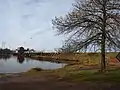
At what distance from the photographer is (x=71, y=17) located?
3183 centimetres

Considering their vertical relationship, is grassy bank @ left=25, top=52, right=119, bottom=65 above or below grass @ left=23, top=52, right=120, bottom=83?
above

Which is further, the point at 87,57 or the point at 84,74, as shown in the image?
the point at 87,57

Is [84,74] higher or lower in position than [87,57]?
lower

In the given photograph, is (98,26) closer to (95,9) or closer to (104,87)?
(95,9)

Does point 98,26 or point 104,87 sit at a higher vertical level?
point 98,26

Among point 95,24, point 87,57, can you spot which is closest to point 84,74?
point 95,24

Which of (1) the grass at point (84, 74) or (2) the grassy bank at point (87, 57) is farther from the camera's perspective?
(2) the grassy bank at point (87, 57)

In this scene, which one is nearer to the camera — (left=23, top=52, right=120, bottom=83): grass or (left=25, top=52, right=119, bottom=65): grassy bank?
(left=23, top=52, right=120, bottom=83): grass

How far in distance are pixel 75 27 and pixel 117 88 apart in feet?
37.0

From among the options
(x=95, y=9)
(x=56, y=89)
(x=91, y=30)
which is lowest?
(x=56, y=89)

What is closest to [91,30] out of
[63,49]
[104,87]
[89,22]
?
[89,22]

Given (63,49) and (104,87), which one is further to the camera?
(63,49)

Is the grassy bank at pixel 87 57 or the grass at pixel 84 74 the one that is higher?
the grassy bank at pixel 87 57

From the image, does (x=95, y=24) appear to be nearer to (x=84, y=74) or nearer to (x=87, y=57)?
(x=84, y=74)
